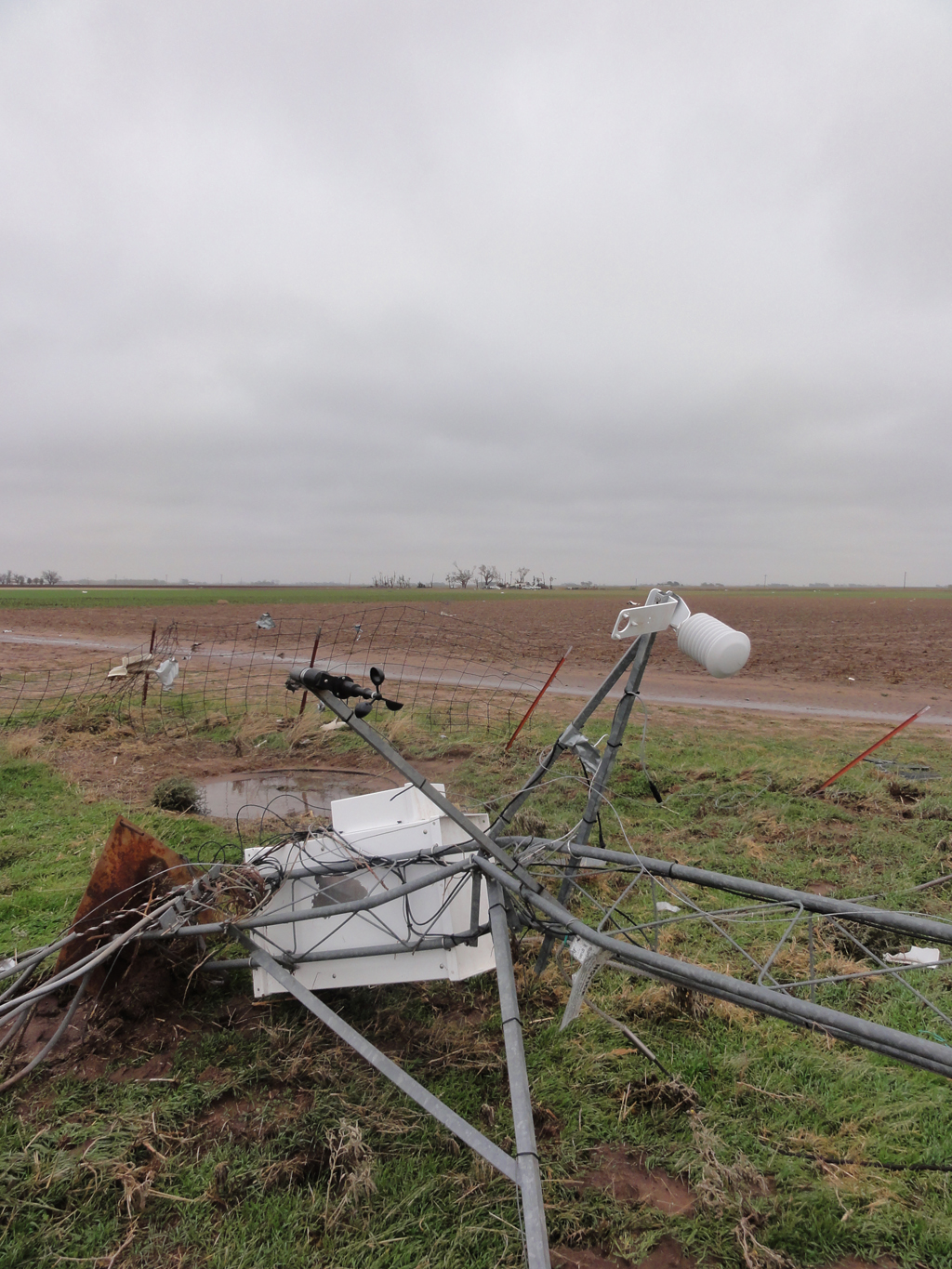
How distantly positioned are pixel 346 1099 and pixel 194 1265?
0.81m

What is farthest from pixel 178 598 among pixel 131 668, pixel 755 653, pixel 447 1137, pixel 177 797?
pixel 447 1137

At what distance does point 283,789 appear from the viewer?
8164 mm

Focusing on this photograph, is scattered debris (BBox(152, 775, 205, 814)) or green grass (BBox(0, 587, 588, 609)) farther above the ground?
green grass (BBox(0, 587, 588, 609))

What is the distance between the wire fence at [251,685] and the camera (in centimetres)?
1117

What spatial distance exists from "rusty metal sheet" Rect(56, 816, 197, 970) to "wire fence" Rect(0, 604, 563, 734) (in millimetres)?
4309

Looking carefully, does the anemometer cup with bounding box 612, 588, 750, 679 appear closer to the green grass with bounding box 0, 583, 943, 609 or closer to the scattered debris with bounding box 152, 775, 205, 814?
the scattered debris with bounding box 152, 775, 205, 814

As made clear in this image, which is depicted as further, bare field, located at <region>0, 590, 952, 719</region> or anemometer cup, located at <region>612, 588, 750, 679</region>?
bare field, located at <region>0, 590, 952, 719</region>

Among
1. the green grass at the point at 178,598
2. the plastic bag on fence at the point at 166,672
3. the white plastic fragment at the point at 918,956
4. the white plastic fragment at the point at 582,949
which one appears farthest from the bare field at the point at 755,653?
the green grass at the point at 178,598

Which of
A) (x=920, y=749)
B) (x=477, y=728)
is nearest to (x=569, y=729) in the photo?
(x=477, y=728)

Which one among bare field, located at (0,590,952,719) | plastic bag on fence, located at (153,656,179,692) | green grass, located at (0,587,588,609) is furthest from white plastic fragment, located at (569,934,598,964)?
green grass, located at (0,587,588,609)

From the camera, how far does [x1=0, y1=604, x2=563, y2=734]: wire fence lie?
11.2 metres

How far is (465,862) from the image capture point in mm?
3039

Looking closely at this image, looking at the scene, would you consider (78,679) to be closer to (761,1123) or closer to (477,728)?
(477,728)

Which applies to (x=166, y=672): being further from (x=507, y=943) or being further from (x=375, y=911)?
(x=507, y=943)
